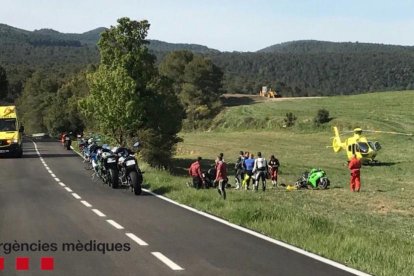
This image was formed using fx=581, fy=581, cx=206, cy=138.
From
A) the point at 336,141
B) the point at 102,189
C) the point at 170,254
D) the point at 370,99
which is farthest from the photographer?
the point at 370,99

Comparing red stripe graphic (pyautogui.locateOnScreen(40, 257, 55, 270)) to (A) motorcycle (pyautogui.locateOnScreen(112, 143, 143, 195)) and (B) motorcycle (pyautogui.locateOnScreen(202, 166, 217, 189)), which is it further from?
(B) motorcycle (pyautogui.locateOnScreen(202, 166, 217, 189))

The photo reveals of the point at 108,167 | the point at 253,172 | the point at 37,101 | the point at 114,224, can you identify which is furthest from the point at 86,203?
the point at 37,101

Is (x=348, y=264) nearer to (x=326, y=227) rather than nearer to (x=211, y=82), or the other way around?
(x=326, y=227)

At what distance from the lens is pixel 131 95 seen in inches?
1708

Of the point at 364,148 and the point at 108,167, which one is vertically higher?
the point at 108,167

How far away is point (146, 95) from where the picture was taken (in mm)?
46094

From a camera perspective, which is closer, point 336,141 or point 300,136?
point 336,141

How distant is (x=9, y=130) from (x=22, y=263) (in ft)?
101

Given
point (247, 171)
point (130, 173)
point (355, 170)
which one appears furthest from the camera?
point (247, 171)

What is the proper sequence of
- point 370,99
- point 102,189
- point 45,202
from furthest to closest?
1. point 370,99
2. point 102,189
3. point 45,202

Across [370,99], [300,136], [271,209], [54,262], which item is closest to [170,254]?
[54,262]

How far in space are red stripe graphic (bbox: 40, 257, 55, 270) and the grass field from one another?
419 centimetres

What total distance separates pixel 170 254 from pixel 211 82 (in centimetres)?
10954

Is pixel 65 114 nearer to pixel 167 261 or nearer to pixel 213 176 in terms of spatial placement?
pixel 213 176
